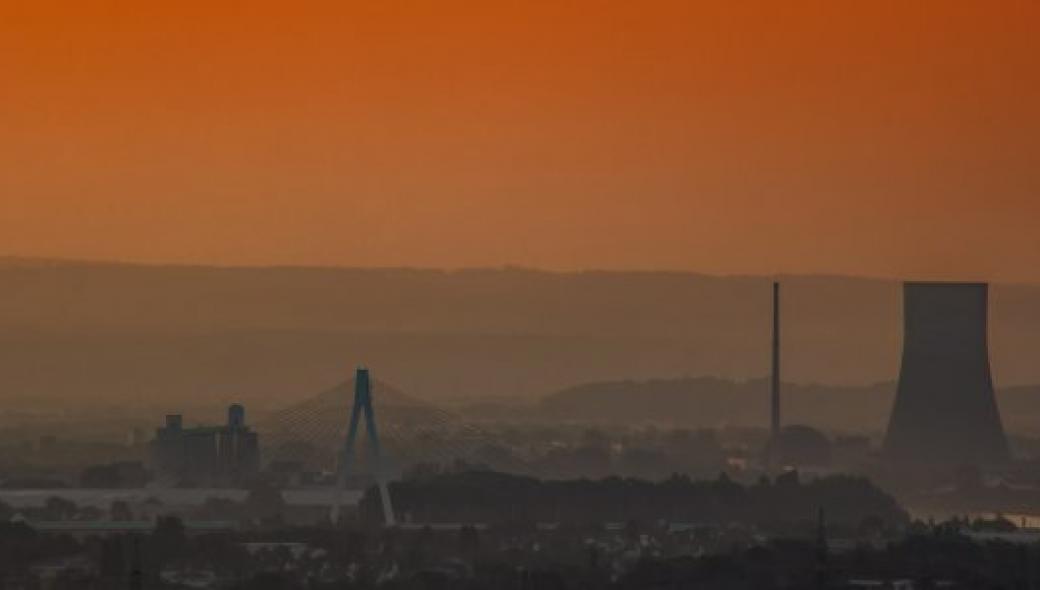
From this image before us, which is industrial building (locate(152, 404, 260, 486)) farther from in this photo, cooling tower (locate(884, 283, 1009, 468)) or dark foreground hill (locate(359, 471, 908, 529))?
cooling tower (locate(884, 283, 1009, 468))

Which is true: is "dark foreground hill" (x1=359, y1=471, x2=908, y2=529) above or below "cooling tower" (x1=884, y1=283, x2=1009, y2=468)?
below

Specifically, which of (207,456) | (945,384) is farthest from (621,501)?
(207,456)

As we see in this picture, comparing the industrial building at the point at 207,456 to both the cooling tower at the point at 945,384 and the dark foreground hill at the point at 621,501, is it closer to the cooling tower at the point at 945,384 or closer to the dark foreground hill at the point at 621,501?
the dark foreground hill at the point at 621,501

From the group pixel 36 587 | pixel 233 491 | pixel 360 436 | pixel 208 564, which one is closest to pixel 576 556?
pixel 208 564

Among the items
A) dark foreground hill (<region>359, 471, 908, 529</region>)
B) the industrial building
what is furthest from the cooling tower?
the industrial building

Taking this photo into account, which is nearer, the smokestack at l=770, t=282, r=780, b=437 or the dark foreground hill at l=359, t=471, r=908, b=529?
the dark foreground hill at l=359, t=471, r=908, b=529

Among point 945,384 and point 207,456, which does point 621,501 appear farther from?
point 207,456

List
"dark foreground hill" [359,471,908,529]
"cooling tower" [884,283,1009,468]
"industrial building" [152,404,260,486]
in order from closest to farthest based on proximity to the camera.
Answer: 1. "dark foreground hill" [359,471,908,529]
2. "cooling tower" [884,283,1009,468]
3. "industrial building" [152,404,260,486]
